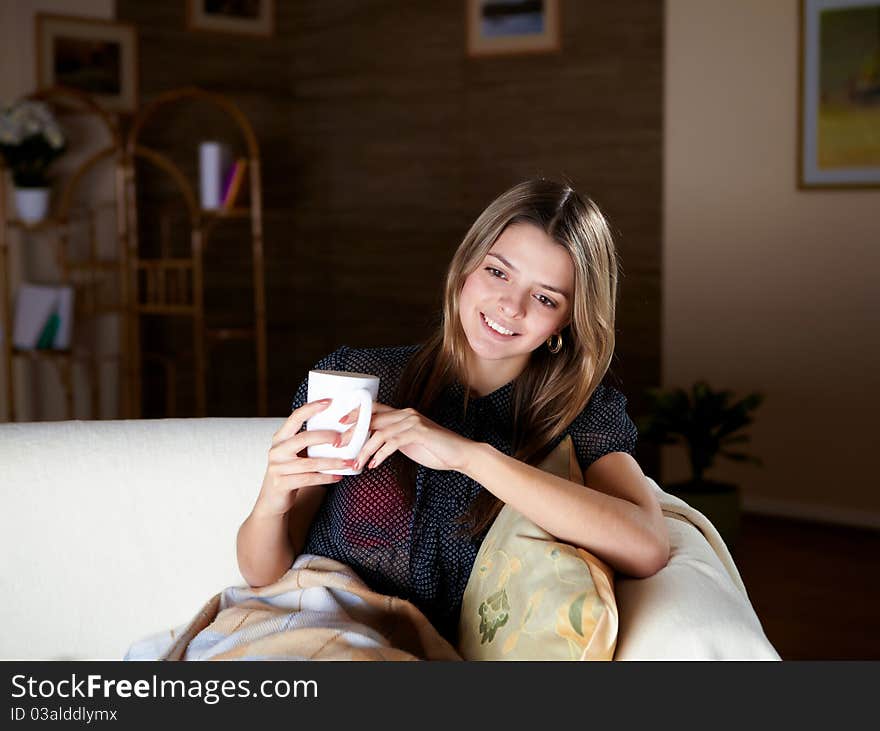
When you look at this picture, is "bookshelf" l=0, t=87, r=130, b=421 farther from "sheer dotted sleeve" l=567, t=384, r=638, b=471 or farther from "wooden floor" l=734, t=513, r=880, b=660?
"sheer dotted sleeve" l=567, t=384, r=638, b=471

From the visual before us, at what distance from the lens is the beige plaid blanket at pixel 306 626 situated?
151 cm

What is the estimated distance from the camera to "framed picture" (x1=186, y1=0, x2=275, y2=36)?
520cm

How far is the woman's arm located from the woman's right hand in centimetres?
20

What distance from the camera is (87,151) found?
490 cm

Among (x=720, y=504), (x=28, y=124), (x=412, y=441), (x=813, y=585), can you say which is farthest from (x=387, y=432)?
(x=28, y=124)

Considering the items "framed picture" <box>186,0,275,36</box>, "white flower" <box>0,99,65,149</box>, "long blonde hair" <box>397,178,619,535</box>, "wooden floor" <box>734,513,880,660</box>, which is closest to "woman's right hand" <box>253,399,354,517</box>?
"long blonde hair" <box>397,178,619,535</box>

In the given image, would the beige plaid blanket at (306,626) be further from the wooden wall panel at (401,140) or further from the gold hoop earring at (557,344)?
the wooden wall panel at (401,140)

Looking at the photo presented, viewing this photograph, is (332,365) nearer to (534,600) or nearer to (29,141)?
(534,600)

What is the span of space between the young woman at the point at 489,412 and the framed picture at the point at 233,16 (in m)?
3.72

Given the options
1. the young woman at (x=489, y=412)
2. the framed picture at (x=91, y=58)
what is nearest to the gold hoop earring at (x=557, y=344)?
the young woman at (x=489, y=412)

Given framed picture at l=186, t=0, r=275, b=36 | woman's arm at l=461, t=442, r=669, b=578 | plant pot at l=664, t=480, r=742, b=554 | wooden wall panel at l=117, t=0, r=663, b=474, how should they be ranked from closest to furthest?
1. woman's arm at l=461, t=442, r=669, b=578
2. plant pot at l=664, t=480, r=742, b=554
3. wooden wall panel at l=117, t=0, r=663, b=474
4. framed picture at l=186, t=0, r=275, b=36
